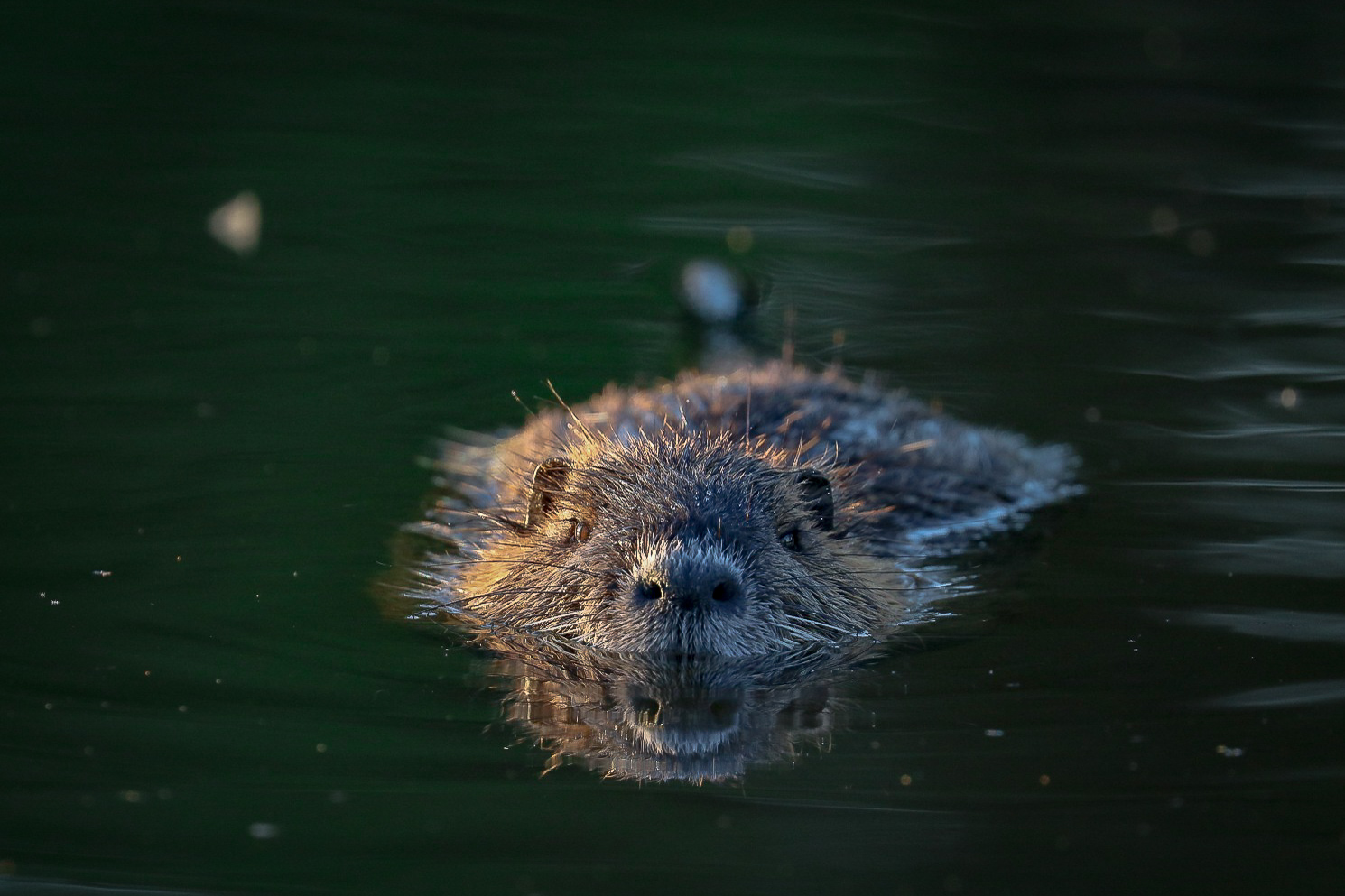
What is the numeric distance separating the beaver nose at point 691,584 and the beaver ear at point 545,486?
0.65 meters

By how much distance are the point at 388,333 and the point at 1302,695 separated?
5058 millimetres

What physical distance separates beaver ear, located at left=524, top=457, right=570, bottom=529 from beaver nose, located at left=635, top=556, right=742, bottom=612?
65cm

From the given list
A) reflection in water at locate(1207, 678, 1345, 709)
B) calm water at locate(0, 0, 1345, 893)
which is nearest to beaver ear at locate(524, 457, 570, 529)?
calm water at locate(0, 0, 1345, 893)

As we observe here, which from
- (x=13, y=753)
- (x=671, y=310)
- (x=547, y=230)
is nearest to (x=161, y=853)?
(x=13, y=753)

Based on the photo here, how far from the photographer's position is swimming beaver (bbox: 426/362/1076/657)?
14.7 ft

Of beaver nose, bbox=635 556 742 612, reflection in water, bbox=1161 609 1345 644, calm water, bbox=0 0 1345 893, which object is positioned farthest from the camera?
reflection in water, bbox=1161 609 1345 644

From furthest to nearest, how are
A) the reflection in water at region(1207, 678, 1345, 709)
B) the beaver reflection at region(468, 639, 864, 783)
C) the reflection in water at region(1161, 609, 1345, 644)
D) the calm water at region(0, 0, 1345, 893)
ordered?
1. the reflection in water at region(1161, 609, 1345, 644)
2. the reflection in water at region(1207, 678, 1345, 709)
3. the beaver reflection at region(468, 639, 864, 783)
4. the calm water at region(0, 0, 1345, 893)

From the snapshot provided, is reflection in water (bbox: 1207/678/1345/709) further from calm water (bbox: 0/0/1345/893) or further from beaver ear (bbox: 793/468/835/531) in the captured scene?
beaver ear (bbox: 793/468/835/531)

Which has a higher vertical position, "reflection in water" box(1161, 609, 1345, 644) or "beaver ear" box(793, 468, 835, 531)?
"beaver ear" box(793, 468, 835, 531)

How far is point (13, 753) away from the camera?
3787 mm

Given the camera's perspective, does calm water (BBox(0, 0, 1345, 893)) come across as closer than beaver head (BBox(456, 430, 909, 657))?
Yes

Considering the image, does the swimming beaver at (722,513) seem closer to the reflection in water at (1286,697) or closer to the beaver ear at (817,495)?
the beaver ear at (817,495)

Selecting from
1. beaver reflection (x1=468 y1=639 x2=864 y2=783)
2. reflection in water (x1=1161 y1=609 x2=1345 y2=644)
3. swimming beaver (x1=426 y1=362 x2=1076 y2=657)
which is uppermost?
swimming beaver (x1=426 y1=362 x2=1076 y2=657)

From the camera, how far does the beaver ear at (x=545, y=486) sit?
498 centimetres
